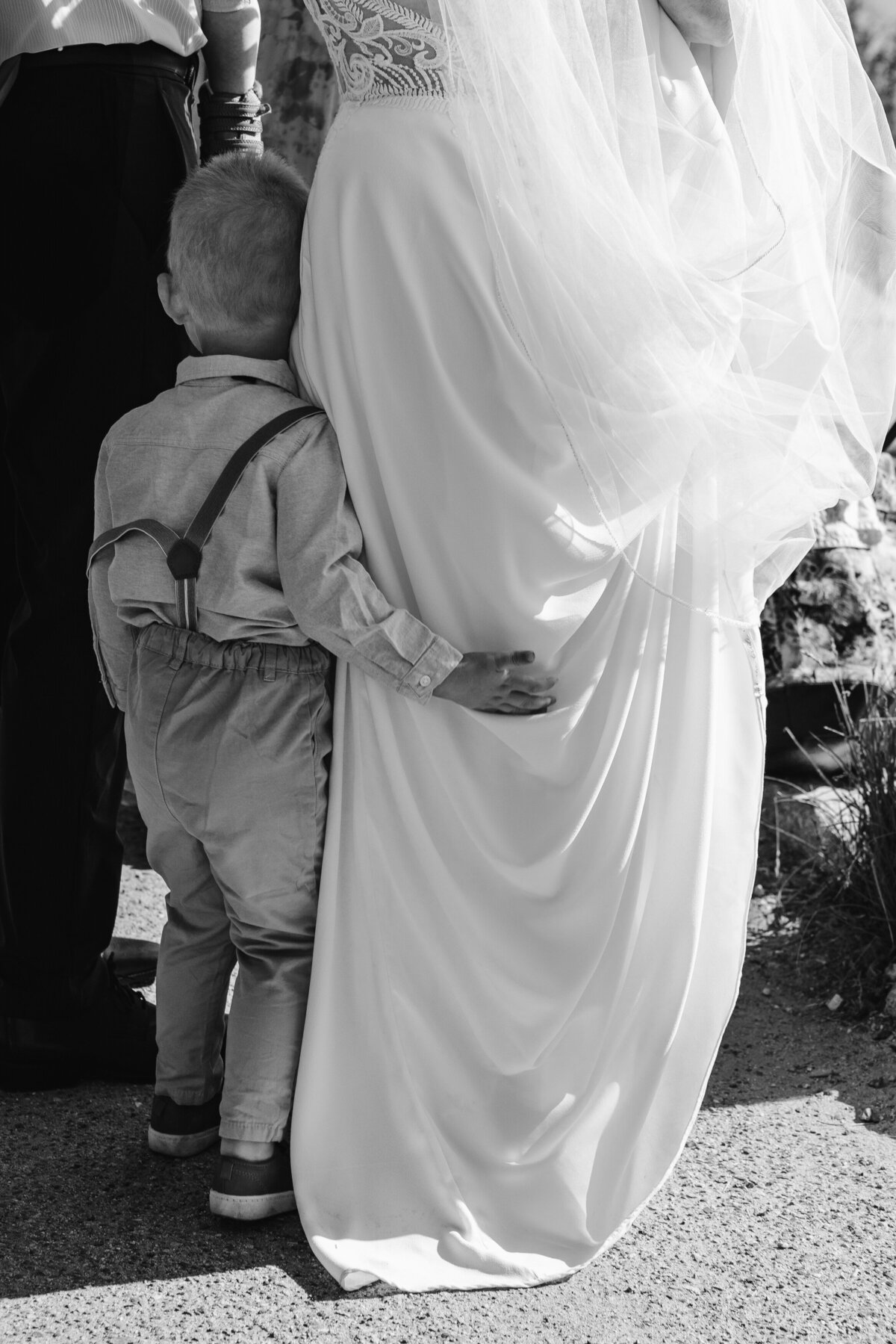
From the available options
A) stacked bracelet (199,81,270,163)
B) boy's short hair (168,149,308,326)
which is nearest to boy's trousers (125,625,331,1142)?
boy's short hair (168,149,308,326)

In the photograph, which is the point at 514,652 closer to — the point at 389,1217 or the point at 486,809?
the point at 486,809

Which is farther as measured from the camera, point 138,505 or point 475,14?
point 138,505

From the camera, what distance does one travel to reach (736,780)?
2.17 meters

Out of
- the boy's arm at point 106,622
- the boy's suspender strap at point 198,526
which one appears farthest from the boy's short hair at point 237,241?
the boy's arm at point 106,622

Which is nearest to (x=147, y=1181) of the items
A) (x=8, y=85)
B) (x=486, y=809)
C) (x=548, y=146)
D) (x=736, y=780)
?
(x=486, y=809)

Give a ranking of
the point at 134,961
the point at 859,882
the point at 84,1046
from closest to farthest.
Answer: the point at 84,1046 → the point at 134,961 → the point at 859,882

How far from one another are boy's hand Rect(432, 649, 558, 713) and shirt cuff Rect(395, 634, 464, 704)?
0.06 ft

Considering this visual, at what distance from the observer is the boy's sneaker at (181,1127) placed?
7.60ft

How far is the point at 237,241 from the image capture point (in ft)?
6.70

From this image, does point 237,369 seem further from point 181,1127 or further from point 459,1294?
point 459,1294

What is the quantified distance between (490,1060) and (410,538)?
808 mm

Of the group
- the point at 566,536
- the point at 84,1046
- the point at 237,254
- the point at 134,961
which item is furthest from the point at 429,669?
the point at 134,961

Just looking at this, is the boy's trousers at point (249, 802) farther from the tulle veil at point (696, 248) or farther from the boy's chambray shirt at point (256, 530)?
the tulle veil at point (696, 248)

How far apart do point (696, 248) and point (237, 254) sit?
2.22 ft
